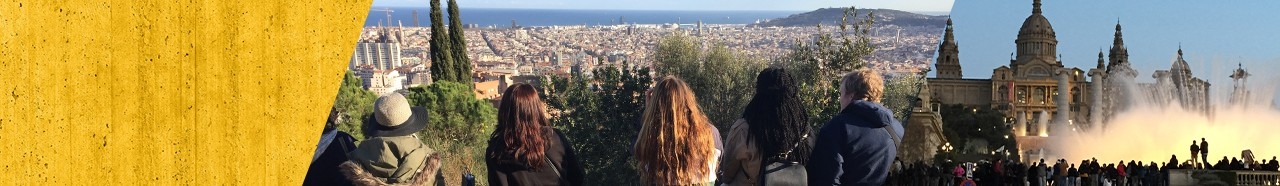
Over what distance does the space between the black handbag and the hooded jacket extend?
6 cm

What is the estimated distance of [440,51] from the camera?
61.0ft

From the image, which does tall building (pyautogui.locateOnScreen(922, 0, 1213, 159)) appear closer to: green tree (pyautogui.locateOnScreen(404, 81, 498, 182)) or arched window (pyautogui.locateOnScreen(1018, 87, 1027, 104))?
arched window (pyautogui.locateOnScreen(1018, 87, 1027, 104))

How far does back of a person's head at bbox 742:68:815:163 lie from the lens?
3.73 meters

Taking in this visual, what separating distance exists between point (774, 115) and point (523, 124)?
63cm

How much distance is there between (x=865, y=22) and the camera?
1227 cm

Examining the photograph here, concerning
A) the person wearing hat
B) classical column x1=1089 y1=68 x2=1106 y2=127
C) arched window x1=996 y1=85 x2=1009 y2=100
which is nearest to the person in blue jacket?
the person wearing hat

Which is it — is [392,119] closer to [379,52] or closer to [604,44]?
[379,52]

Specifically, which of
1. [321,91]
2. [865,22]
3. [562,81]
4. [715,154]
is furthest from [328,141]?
[562,81]

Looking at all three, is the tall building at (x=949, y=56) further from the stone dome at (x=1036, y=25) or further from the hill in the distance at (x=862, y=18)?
the stone dome at (x=1036, y=25)

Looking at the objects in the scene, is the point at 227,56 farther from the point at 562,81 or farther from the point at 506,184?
the point at 562,81

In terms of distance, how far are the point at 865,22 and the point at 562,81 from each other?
174 inches

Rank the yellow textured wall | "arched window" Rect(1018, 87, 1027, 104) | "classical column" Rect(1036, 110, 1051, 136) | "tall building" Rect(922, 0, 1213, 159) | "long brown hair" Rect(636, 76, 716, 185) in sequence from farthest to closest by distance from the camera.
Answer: "classical column" Rect(1036, 110, 1051, 136) → "arched window" Rect(1018, 87, 1027, 104) → "tall building" Rect(922, 0, 1213, 159) → "long brown hair" Rect(636, 76, 716, 185) → the yellow textured wall

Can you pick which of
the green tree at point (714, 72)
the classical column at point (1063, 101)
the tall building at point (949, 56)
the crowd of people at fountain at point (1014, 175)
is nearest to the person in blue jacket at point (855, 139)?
the crowd of people at fountain at point (1014, 175)

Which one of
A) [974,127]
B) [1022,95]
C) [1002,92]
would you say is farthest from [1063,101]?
[974,127]
